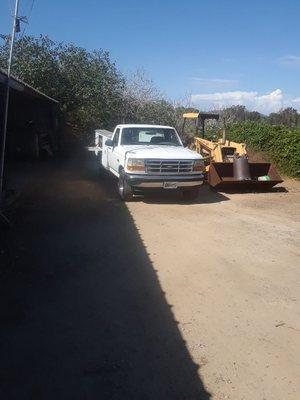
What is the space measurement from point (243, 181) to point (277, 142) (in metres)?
4.72

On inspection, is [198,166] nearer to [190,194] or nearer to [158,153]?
[190,194]

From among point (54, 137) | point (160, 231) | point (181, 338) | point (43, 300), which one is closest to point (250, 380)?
point (181, 338)

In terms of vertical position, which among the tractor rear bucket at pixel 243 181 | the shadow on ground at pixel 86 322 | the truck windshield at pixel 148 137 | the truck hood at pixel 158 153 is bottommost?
the shadow on ground at pixel 86 322

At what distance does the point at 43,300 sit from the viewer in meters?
4.93

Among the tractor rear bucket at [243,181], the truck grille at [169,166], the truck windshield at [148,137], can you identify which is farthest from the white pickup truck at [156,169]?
the tractor rear bucket at [243,181]

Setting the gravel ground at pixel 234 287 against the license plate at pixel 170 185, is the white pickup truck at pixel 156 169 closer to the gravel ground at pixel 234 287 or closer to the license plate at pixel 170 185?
the license plate at pixel 170 185

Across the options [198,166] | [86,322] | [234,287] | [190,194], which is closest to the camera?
[86,322]

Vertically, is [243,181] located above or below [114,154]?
below

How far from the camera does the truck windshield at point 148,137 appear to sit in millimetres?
11766

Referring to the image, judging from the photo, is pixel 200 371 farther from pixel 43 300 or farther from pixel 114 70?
pixel 114 70

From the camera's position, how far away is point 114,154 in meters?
11.8

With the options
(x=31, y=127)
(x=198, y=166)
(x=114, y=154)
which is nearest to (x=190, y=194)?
(x=198, y=166)

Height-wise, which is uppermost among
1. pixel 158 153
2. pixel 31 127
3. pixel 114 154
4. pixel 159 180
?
pixel 31 127

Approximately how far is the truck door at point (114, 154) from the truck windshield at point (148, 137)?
0.33m
